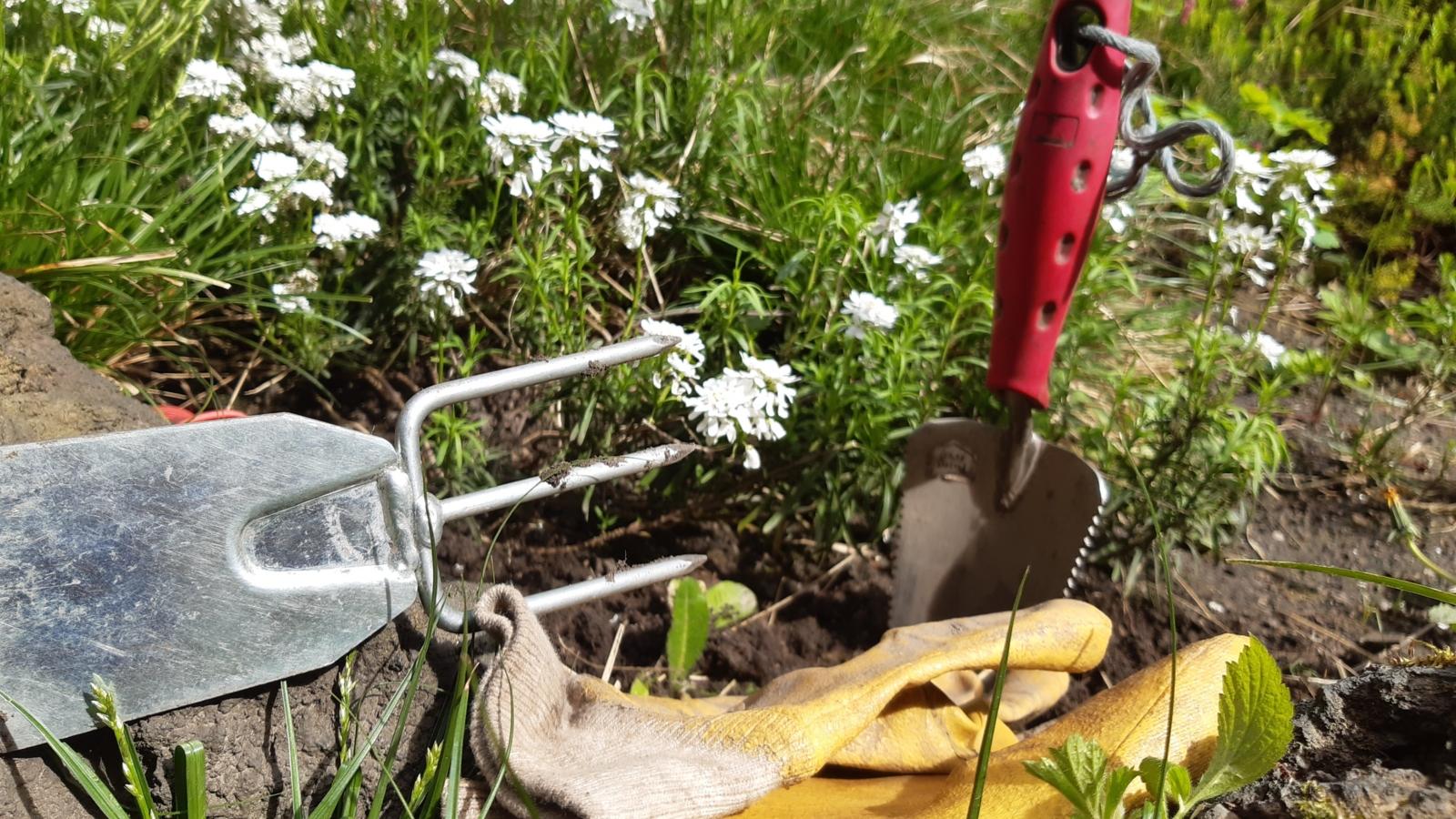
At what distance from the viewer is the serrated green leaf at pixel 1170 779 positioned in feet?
A: 3.88

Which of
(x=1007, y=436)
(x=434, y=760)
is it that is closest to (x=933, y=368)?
(x=1007, y=436)

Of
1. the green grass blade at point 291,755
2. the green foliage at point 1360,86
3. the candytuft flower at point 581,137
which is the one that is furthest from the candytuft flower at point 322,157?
the green foliage at point 1360,86

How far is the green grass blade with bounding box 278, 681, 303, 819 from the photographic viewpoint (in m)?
1.22

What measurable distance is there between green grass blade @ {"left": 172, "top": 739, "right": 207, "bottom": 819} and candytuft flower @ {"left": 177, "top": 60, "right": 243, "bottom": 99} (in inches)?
58.7

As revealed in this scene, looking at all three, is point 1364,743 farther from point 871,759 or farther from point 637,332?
point 637,332

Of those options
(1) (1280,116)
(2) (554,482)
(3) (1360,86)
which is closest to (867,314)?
(2) (554,482)

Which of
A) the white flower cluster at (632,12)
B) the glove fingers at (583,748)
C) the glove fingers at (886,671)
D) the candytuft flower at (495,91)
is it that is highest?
the white flower cluster at (632,12)

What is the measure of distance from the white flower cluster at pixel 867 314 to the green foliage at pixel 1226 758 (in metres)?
1.02

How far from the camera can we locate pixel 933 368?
2.34 m

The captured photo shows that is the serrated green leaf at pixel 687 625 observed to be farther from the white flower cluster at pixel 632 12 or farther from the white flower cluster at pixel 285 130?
the white flower cluster at pixel 632 12

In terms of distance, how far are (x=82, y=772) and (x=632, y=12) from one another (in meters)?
1.89

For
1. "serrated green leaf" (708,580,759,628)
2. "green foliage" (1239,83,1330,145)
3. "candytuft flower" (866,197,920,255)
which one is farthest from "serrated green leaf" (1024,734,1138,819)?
"green foliage" (1239,83,1330,145)

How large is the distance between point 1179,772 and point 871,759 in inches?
19.0

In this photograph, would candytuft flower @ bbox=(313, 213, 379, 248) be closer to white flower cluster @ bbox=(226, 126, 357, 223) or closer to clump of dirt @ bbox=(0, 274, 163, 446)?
white flower cluster @ bbox=(226, 126, 357, 223)
